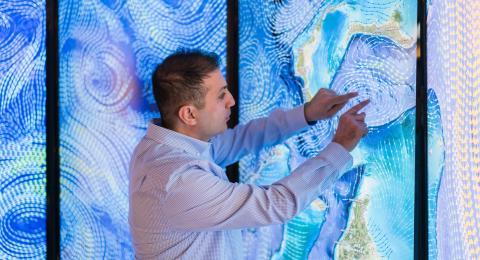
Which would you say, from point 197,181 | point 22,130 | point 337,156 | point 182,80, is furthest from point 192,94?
point 22,130

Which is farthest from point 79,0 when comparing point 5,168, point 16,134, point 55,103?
point 5,168

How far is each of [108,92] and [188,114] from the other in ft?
3.23

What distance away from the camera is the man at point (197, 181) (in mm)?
1665

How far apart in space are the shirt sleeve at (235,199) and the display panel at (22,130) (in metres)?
1.25

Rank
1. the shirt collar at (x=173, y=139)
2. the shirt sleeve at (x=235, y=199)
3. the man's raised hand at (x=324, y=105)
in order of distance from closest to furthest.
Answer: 1. the shirt sleeve at (x=235, y=199)
2. the shirt collar at (x=173, y=139)
3. the man's raised hand at (x=324, y=105)

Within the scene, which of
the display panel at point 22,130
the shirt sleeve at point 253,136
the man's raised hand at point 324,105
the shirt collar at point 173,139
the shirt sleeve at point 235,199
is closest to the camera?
the shirt sleeve at point 235,199

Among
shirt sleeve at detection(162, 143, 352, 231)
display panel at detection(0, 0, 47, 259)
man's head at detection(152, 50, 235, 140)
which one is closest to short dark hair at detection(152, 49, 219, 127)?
man's head at detection(152, 50, 235, 140)

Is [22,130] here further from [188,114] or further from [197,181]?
[197,181]

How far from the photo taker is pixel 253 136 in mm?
2248

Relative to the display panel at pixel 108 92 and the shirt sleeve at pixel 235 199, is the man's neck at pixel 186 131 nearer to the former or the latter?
the shirt sleeve at pixel 235 199

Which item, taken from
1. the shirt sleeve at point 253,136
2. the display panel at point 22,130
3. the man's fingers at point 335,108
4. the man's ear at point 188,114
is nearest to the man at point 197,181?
the man's ear at point 188,114

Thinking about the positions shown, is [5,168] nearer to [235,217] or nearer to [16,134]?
[16,134]

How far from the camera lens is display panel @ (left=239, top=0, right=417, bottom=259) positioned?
7.82 ft

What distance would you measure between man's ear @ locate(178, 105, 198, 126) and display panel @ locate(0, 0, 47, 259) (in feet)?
3.71
